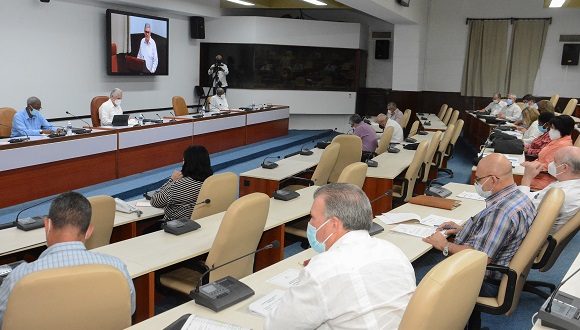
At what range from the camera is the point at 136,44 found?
35.9 ft

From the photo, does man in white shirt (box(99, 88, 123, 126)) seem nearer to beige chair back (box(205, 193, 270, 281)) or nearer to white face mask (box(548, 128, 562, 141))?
beige chair back (box(205, 193, 270, 281))

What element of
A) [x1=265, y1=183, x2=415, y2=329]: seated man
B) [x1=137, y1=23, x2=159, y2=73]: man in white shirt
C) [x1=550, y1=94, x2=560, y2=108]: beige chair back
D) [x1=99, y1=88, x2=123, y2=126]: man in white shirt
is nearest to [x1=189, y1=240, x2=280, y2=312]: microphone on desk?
[x1=265, y1=183, x2=415, y2=329]: seated man

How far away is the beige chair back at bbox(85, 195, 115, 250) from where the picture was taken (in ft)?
12.3

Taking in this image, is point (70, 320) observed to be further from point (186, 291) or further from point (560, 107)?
point (560, 107)

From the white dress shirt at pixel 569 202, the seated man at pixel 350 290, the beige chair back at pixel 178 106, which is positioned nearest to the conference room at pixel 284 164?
the seated man at pixel 350 290

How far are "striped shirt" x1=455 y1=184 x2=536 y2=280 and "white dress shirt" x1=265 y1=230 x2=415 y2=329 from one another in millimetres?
1421

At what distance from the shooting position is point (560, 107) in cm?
1398

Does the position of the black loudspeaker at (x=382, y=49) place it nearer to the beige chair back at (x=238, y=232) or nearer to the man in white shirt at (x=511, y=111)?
the man in white shirt at (x=511, y=111)

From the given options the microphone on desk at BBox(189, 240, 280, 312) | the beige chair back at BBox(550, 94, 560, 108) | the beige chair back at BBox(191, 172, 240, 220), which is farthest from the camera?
the beige chair back at BBox(550, 94, 560, 108)

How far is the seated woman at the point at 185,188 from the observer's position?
434 centimetres

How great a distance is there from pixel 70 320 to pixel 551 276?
4.34 metres

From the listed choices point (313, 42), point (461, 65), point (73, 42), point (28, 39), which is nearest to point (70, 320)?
point (28, 39)

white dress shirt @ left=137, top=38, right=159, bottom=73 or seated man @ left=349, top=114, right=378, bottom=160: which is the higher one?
white dress shirt @ left=137, top=38, right=159, bottom=73

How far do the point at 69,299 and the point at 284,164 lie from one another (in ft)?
15.2
